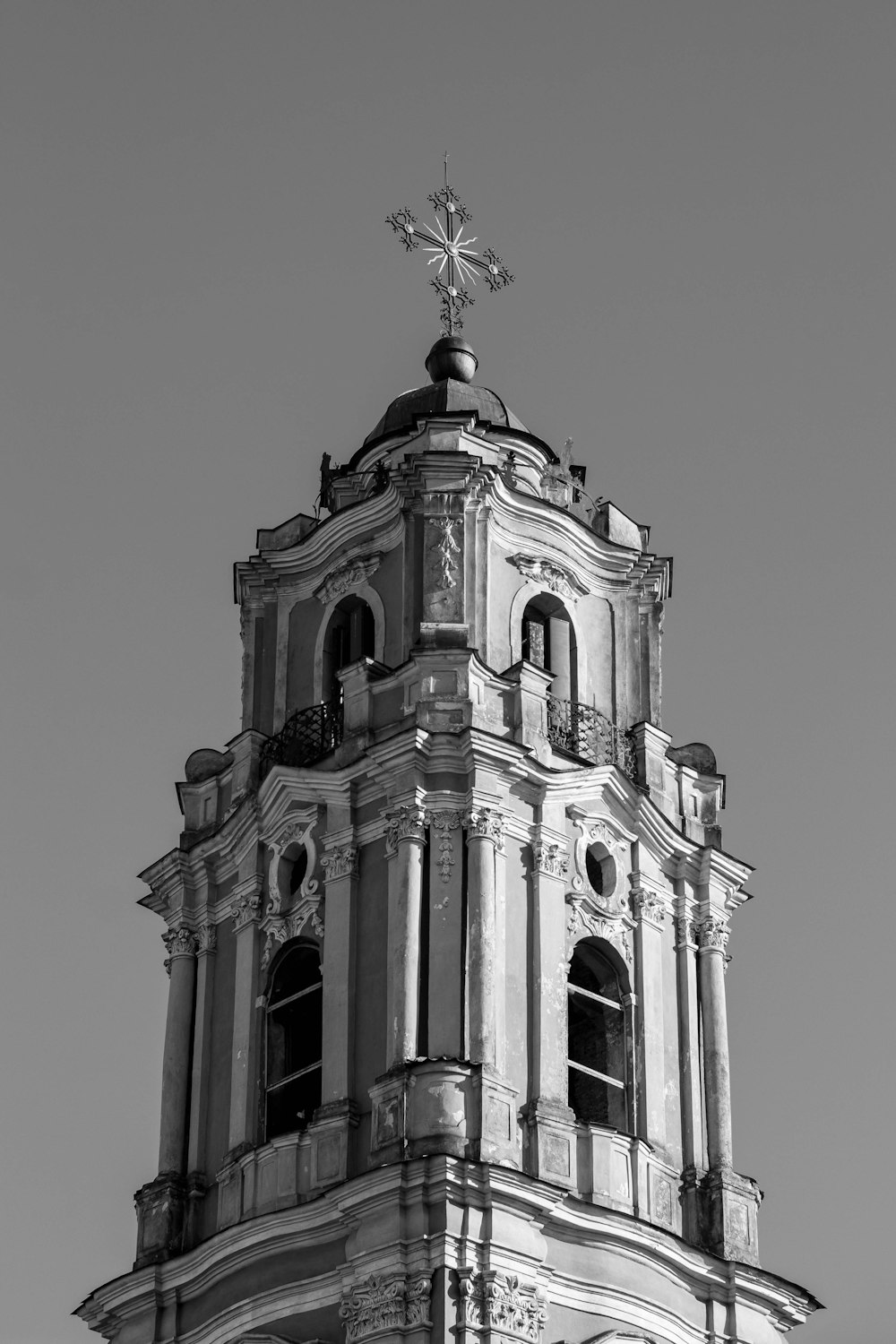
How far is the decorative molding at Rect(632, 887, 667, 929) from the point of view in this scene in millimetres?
38188

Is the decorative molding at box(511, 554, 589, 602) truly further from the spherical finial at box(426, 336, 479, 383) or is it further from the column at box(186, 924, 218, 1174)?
the column at box(186, 924, 218, 1174)

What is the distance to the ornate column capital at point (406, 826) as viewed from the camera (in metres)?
36.6

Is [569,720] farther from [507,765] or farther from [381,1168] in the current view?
[381,1168]

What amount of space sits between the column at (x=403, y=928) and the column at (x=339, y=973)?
501 millimetres

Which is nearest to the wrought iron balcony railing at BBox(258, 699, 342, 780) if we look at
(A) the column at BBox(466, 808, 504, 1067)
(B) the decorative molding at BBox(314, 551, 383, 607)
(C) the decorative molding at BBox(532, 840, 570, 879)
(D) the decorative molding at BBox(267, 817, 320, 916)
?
(D) the decorative molding at BBox(267, 817, 320, 916)

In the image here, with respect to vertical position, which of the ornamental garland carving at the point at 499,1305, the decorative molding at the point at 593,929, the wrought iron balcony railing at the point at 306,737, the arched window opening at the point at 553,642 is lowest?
the ornamental garland carving at the point at 499,1305

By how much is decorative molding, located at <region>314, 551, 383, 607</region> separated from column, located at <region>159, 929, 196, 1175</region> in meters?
4.42

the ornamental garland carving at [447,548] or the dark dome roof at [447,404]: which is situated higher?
the dark dome roof at [447,404]

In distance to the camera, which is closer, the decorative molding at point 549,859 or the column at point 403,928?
the column at point 403,928

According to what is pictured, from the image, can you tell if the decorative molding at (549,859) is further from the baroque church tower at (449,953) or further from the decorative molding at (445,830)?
the decorative molding at (445,830)

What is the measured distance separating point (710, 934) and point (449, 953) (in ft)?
14.0

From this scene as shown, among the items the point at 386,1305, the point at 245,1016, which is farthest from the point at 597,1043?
the point at 386,1305

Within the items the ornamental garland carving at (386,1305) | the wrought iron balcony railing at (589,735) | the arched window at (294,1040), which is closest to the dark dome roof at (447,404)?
the wrought iron balcony railing at (589,735)

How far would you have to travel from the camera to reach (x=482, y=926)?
36.0m
